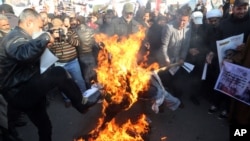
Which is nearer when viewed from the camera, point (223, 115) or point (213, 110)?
point (223, 115)

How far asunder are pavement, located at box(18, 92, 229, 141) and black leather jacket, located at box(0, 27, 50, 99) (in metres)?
1.34

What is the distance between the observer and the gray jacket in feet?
24.5

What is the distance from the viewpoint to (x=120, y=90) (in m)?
4.55

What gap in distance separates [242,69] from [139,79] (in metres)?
1.47

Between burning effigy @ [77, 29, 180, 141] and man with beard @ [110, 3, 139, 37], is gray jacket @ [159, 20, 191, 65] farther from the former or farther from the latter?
burning effigy @ [77, 29, 180, 141]

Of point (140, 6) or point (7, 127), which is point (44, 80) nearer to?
point (7, 127)

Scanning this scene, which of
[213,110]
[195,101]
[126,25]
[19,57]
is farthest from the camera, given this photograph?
[126,25]

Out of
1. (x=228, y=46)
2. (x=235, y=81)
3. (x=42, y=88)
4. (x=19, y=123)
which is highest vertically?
(x=228, y=46)

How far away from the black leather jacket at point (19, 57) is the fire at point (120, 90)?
107 centimetres

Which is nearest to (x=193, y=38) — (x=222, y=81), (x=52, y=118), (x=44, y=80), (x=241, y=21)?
(x=241, y=21)

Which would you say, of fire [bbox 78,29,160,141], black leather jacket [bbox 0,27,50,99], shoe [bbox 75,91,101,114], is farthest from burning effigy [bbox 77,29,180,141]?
black leather jacket [bbox 0,27,50,99]

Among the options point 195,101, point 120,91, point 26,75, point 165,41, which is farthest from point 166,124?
point 26,75

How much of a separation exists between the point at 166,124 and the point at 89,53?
277 centimetres

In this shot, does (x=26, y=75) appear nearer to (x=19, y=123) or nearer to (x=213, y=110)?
(x=19, y=123)
